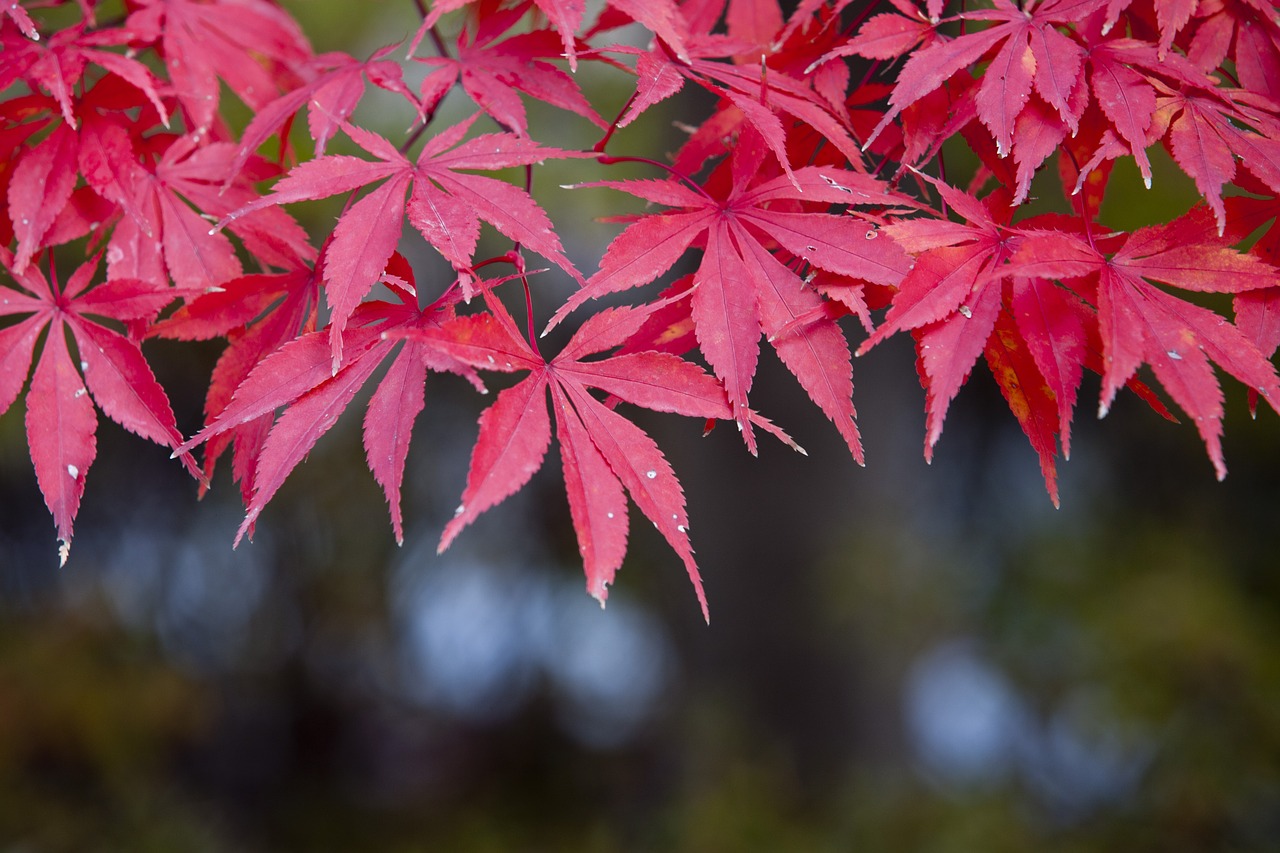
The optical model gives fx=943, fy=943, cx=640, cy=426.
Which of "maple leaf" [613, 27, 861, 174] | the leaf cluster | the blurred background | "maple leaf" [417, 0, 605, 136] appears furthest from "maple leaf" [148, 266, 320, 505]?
the blurred background

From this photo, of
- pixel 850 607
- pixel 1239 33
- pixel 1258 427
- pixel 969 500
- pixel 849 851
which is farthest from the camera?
pixel 969 500

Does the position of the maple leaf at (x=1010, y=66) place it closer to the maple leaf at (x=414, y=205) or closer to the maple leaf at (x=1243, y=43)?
the maple leaf at (x=1243, y=43)

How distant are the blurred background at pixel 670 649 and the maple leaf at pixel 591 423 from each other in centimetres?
174

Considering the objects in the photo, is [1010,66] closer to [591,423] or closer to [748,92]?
[748,92]

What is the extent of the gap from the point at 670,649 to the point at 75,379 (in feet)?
9.07

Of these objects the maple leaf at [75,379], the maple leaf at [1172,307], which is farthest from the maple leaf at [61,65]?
the maple leaf at [1172,307]

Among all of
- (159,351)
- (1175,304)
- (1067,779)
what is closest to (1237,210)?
(1175,304)

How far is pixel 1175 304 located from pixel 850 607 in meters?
2.06

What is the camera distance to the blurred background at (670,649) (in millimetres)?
2361

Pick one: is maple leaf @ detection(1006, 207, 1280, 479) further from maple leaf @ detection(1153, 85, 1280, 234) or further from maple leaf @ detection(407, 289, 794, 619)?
maple leaf @ detection(407, 289, 794, 619)

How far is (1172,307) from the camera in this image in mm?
708

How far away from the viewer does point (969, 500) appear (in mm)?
4023

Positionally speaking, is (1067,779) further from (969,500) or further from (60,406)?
(60,406)

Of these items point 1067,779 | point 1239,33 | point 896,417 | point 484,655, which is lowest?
point 484,655
